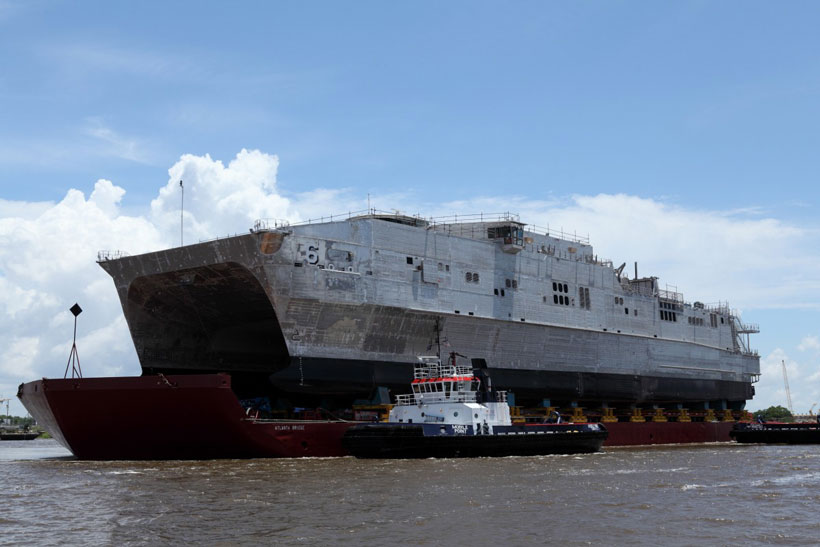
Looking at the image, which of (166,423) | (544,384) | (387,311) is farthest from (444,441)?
(544,384)

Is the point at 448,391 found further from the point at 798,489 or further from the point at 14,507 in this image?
the point at 14,507

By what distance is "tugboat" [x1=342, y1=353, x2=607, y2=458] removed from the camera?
35562 mm

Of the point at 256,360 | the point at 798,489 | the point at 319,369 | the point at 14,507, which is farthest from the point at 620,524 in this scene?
the point at 256,360

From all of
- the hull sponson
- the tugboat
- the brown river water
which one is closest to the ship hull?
the hull sponson

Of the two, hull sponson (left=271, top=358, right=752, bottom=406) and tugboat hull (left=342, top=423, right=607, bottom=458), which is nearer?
tugboat hull (left=342, top=423, right=607, bottom=458)

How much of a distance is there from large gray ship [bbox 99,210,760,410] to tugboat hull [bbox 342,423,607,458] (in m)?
4.07

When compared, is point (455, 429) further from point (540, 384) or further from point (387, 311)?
point (540, 384)

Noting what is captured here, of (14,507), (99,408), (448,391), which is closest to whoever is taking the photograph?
(14,507)

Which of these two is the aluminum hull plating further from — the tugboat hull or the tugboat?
the tugboat

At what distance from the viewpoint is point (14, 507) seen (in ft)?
74.6

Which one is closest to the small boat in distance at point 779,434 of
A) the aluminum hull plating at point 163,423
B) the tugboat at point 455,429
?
the tugboat at point 455,429

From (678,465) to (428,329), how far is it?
13.5 meters

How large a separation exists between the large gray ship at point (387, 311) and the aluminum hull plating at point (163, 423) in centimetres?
304

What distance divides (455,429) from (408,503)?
14.3 metres
